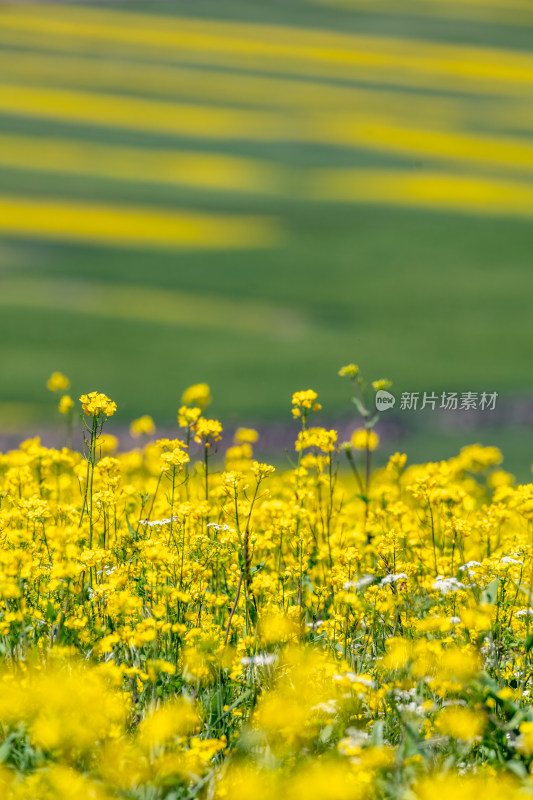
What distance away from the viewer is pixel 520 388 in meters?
15.6

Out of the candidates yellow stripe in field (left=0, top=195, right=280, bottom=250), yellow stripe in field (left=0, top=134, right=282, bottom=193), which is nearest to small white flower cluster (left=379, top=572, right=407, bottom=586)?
yellow stripe in field (left=0, top=195, right=280, bottom=250)

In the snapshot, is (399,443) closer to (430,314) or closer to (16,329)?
(430,314)

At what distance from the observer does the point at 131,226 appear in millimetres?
25422

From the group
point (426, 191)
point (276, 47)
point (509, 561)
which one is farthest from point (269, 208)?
point (509, 561)

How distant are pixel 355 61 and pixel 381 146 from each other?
1026 centimetres

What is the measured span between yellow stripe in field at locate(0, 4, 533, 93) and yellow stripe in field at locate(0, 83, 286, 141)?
554 cm

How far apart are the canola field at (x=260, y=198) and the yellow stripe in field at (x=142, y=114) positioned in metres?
0.12

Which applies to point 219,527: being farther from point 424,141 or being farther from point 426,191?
point 424,141

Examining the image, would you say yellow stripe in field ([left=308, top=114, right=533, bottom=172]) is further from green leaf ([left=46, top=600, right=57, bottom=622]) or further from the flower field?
green leaf ([left=46, top=600, right=57, bottom=622])

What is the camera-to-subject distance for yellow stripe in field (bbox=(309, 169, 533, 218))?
88.8 ft

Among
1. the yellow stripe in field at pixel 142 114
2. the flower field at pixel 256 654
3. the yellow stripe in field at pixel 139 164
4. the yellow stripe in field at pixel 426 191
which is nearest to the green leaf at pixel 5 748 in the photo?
the flower field at pixel 256 654

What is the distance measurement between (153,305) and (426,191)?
11835mm

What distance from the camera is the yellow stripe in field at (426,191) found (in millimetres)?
27062

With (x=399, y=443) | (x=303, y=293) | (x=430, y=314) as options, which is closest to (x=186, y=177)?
(x=303, y=293)
